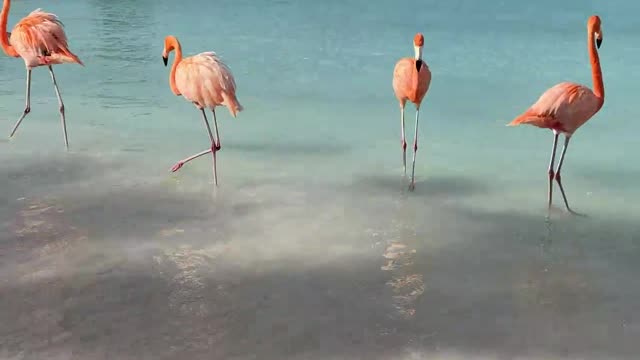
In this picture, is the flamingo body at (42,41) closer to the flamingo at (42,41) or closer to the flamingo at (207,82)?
the flamingo at (42,41)

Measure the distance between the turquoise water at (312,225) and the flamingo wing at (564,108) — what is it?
22.0 inches

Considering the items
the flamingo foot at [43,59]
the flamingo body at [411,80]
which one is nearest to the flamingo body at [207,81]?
the flamingo body at [411,80]

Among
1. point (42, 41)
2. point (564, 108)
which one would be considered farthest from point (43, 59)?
point (564, 108)

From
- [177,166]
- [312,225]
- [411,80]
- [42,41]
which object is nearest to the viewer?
[312,225]

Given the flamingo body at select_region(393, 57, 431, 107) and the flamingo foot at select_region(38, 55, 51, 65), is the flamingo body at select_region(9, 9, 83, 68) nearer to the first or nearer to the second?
the flamingo foot at select_region(38, 55, 51, 65)

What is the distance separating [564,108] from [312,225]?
1.63 metres

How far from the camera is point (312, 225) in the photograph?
17.1 ft

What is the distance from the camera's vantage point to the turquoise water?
371 centimetres

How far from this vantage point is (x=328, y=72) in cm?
1105

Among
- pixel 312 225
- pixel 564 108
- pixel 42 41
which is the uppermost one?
pixel 42 41

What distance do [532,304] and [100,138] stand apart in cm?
429

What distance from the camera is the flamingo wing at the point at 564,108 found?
17.5 feet

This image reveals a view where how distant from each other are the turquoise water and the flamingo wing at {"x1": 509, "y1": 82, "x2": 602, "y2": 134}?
0.56 m

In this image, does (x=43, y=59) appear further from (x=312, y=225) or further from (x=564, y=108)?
(x=564, y=108)
